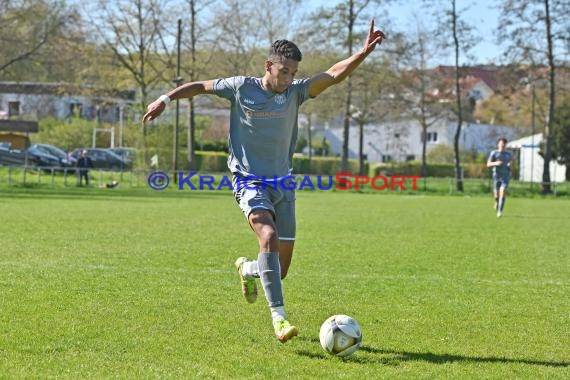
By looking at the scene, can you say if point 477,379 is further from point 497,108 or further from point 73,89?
point 497,108

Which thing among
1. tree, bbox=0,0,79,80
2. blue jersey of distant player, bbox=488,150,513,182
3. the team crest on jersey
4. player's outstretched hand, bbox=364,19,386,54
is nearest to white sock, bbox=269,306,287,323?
the team crest on jersey

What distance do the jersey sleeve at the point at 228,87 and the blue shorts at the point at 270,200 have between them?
625 mm

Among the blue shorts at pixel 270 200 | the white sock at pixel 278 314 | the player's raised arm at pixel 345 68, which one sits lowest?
the white sock at pixel 278 314

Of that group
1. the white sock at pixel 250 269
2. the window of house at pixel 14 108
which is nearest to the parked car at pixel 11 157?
the window of house at pixel 14 108

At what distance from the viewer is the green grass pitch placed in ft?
18.6

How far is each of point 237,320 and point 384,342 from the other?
4.29ft

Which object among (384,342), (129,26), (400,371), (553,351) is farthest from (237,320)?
(129,26)

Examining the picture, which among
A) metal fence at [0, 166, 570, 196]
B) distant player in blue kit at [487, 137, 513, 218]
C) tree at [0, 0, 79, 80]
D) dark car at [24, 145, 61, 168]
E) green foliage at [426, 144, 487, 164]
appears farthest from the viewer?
green foliage at [426, 144, 487, 164]

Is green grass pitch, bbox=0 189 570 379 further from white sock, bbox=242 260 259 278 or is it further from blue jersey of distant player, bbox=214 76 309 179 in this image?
blue jersey of distant player, bbox=214 76 309 179

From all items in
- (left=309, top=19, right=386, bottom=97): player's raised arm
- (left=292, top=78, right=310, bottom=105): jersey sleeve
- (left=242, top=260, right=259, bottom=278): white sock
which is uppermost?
(left=309, top=19, right=386, bottom=97): player's raised arm

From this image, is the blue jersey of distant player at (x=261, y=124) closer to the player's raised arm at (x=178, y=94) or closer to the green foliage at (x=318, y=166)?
the player's raised arm at (x=178, y=94)

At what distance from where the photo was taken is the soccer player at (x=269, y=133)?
653 centimetres

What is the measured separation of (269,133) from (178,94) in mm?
751

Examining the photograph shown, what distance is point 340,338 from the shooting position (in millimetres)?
5902
